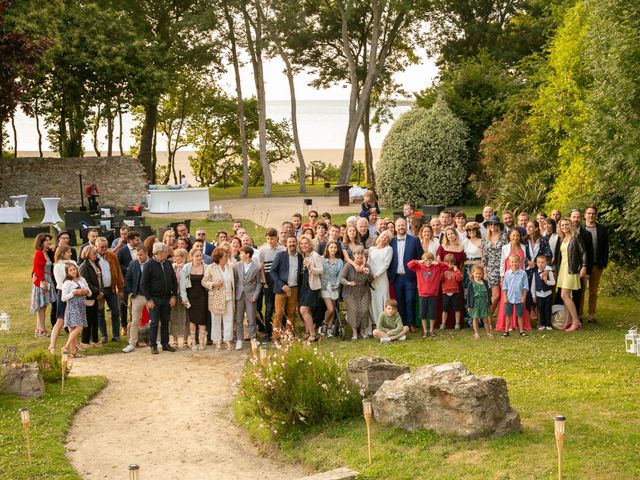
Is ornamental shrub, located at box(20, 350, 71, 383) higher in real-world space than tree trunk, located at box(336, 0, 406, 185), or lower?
lower

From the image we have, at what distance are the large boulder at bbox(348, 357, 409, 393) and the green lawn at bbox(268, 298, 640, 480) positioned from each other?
611 mm

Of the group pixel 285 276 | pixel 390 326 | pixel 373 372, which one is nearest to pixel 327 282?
pixel 285 276

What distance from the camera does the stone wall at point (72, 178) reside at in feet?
131

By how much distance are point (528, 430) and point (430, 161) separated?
24959 millimetres

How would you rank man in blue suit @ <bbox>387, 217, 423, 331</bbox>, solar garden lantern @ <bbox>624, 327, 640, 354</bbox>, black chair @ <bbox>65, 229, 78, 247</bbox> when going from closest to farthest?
solar garden lantern @ <bbox>624, 327, 640, 354</bbox> → man in blue suit @ <bbox>387, 217, 423, 331</bbox> → black chair @ <bbox>65, 229, 78, 247</bbox>

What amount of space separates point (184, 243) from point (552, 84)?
13597mm

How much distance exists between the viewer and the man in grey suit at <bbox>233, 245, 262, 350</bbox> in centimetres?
1452

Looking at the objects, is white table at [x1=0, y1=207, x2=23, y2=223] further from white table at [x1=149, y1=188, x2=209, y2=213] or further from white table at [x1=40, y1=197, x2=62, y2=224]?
white table at [x1=149, y1=188, x2=209, y2=213]

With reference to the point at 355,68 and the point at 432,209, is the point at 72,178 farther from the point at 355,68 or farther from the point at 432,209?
the point at 432,209

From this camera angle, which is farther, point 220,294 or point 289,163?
point 289,163

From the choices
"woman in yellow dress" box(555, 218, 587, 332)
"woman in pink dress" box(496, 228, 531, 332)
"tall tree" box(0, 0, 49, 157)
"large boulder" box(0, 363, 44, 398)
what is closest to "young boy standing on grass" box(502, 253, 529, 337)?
"woman in pink dress" box(496, 228, 531, 332)

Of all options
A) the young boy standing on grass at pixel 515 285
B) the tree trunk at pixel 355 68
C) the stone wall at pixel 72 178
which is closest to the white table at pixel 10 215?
the stone wall at pixel 72 178

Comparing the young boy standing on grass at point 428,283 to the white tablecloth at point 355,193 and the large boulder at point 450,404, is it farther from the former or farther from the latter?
the white tablecloth at point 355,193

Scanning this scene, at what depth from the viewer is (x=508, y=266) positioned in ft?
48.2
